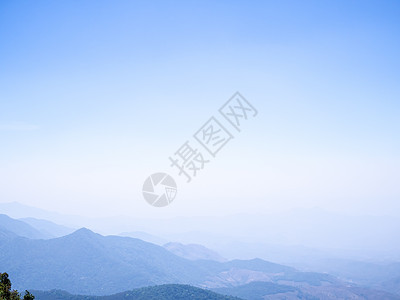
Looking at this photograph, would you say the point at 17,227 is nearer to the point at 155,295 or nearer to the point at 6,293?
the point at 155,295

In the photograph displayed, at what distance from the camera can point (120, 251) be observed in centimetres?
14662

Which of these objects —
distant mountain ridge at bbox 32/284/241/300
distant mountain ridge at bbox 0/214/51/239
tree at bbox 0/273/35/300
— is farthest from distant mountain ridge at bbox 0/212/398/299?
tree at bbox 0/273/35/300

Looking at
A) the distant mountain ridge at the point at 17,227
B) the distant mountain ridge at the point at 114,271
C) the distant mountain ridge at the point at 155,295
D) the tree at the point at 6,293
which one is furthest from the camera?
the distant mountain ridge at the point at 17,227

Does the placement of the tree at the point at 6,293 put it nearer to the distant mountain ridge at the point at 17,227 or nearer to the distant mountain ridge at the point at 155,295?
the distant mountain ridge at the point at 155,295

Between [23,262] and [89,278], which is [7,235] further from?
[89,278]

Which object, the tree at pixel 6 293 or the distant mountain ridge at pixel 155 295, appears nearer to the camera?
the tree at pixel 6 293

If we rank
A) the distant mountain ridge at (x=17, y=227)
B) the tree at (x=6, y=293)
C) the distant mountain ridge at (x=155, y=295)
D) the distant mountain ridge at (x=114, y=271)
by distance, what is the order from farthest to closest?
1. the distant mountain ridge at (x=17, y=227)
2. the distant mountain ridge at (x=114, y=271)
3. the distant mountain ridge at (x=155, y=295)
4. the tree at (x=6, y=293)

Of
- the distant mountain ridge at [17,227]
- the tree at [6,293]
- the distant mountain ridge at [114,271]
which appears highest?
the distant mountain ridge at [17,227]

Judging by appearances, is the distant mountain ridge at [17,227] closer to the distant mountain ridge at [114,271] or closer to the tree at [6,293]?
the distant mountain ridge at [114,271]

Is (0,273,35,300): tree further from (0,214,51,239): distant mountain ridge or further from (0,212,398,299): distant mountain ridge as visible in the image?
(0,214,51,239): distant mountain ridge

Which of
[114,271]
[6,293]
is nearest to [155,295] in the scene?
[6,293]

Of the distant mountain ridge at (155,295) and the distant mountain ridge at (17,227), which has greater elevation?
the distant mountain ridge at (17,227)

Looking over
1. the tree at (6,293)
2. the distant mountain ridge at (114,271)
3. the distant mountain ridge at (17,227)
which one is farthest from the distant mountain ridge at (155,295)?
the distant mountain ridge at (17,227)

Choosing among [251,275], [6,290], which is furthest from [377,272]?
[6,290]
